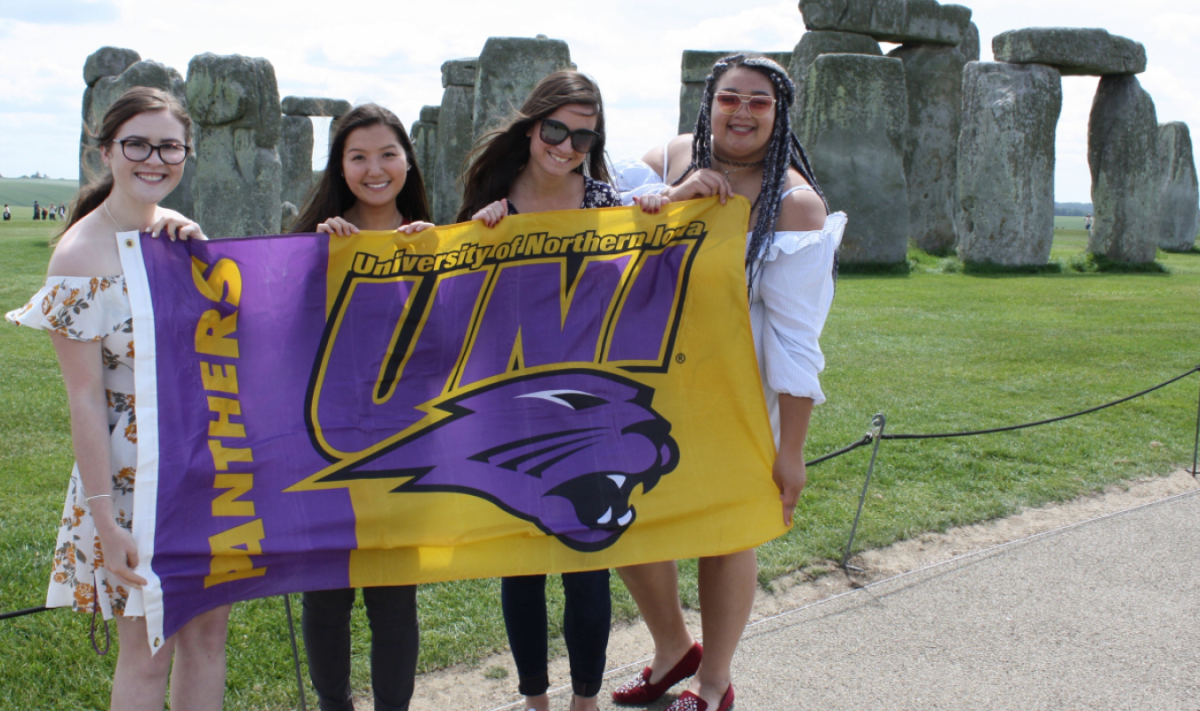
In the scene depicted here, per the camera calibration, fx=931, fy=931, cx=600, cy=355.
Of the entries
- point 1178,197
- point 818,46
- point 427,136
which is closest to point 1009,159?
point 818,46

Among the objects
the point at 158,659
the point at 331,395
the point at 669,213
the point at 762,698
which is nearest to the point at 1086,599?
the point at 762,698

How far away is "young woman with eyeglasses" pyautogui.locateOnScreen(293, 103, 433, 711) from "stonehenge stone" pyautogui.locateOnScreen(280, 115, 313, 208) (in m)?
19.8

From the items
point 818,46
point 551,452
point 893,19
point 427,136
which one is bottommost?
point 551,452

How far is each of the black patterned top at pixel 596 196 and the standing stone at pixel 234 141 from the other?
9515 mm

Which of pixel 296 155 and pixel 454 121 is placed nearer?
pixel 454 121

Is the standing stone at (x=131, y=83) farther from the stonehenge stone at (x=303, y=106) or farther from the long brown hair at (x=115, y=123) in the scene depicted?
the long brown hair at (x=115, y=123)

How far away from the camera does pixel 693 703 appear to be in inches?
124

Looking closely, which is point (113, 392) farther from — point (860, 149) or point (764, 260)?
point (860, 149)

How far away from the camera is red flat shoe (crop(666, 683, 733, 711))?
3.15 m

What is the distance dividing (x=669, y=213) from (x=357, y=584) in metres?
1.48

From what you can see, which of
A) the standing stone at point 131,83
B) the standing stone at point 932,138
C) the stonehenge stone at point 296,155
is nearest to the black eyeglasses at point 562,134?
the standing stone at point 131,83

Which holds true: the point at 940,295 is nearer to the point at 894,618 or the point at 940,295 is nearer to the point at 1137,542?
the point at 1137,542

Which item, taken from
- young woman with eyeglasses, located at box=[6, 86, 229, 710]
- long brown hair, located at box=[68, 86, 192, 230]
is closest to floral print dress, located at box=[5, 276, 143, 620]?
young woman with eyeglasses, located at box=[6, 86, 229, 710]

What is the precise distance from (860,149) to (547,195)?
13663 millimetres
